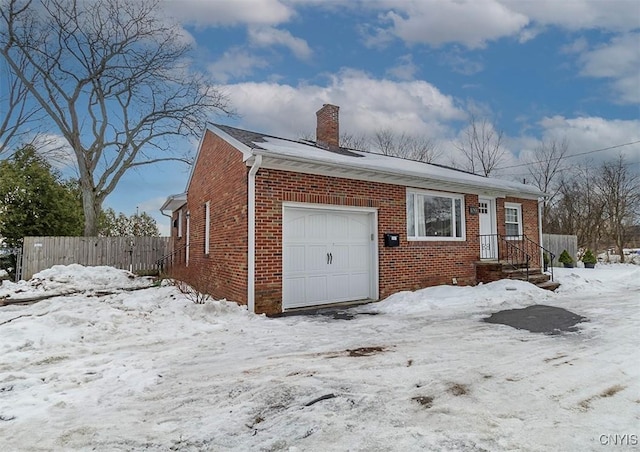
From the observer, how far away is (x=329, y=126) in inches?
472

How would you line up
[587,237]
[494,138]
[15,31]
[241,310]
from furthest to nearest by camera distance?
[494,138] → [587,237] → [15,31] → [241,310]

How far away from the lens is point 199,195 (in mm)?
11070

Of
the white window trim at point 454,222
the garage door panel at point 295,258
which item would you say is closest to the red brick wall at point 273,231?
the white window trim at point 454,222

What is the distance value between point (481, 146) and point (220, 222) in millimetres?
23342

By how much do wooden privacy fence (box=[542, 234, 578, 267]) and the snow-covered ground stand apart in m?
12.9

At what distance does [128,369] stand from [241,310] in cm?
288

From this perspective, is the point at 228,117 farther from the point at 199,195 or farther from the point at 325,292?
the point at 325,292

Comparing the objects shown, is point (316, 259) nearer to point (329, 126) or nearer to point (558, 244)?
point (329, 126)

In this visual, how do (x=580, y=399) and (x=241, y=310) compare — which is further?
(x=241, y=310)

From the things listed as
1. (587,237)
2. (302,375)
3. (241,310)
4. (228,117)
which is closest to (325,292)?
(241,310)

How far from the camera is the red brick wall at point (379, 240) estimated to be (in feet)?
22.8

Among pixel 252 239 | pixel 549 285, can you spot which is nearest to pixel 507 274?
pixel 549 285

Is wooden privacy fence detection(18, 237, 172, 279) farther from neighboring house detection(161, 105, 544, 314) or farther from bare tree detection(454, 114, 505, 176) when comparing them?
bare tree detection(454, 114, 505, 176)

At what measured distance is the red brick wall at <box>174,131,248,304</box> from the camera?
7203 mm
